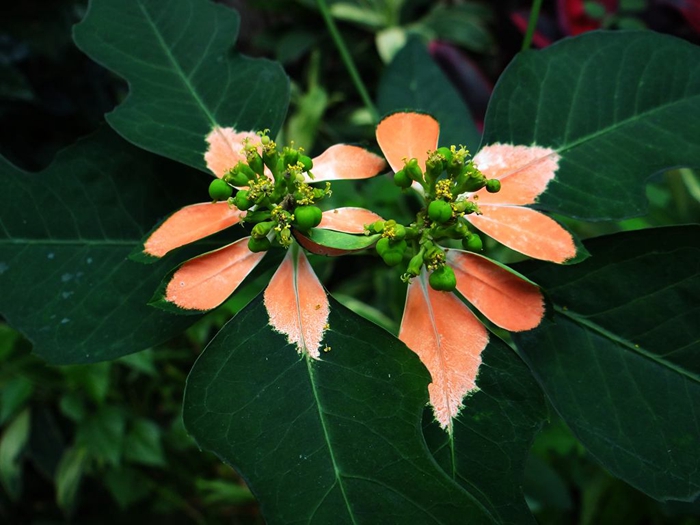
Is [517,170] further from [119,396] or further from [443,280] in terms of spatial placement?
[119,396]

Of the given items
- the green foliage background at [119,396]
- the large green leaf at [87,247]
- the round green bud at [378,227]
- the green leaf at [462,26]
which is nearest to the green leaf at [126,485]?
the green foliage background at [119,396]

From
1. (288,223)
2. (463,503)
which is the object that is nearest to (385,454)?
(463,503)

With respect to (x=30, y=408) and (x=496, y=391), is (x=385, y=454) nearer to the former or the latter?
(x=496, y=391)

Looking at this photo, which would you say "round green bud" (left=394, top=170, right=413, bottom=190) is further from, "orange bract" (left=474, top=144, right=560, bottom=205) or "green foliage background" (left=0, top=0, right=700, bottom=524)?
"green foliage background" (left=0, top=0, right=700, bottom=524)

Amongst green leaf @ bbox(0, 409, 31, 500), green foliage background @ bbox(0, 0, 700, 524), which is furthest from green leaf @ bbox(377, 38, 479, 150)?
green leaf @ bbox(0, 409, 31, 500)

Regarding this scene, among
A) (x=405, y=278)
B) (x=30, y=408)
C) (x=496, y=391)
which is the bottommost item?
(x=30, y=408)

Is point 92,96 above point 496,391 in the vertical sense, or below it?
above
